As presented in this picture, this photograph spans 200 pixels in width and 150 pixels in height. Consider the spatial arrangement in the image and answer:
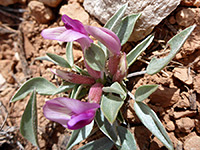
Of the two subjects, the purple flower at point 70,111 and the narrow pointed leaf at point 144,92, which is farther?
the narrow pointed leaf at point 144,92

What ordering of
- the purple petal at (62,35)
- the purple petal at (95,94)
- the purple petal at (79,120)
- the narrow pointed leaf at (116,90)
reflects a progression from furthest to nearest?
the purple petal at (95,94), the narrow pointed leaf at (116,90), the purple petal at (62,35), the purple petal at (79,120)

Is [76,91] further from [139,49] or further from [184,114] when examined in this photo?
[184,114]

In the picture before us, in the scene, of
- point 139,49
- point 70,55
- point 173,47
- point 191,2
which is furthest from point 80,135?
point 191,2

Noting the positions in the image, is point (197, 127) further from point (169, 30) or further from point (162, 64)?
point (169, 30)

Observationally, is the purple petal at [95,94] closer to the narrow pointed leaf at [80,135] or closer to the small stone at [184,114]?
the narrow pointed leaf at [80,135]

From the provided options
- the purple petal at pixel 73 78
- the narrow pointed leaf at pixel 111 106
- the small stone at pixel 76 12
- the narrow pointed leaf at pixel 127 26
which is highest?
the narrow pointed leaf at pixel 127 26

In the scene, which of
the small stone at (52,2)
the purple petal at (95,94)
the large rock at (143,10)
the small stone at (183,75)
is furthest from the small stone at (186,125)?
the small stone at (52,2)
